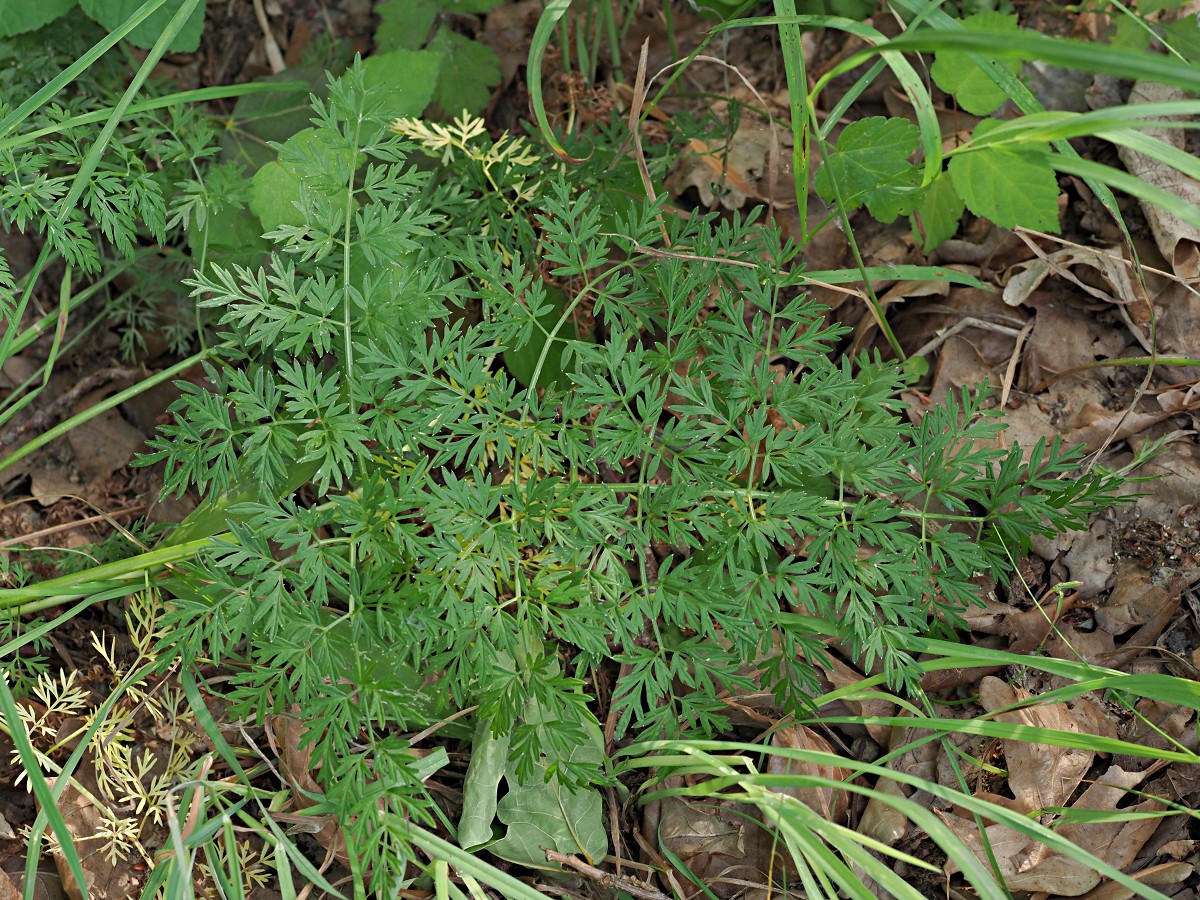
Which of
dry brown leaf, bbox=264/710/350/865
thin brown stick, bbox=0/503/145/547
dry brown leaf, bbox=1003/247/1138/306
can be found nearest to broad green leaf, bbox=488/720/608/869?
dry brown leaf, bbox=264/710/350/865

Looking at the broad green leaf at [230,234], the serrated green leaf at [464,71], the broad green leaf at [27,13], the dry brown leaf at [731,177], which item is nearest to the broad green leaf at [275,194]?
the broad green leaf at [230,234]

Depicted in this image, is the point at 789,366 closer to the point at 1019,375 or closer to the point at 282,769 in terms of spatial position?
the point at 1019,375

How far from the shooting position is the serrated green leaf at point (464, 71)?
2725 millimetres

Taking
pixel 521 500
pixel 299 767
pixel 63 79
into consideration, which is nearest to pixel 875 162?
pixel 521 500

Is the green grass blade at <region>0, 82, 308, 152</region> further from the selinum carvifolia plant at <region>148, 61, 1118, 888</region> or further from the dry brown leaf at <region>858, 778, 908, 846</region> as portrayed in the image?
the dry brown leaf at <region>858, 778, 908, 846</region>

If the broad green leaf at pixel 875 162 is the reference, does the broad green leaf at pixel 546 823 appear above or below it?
below

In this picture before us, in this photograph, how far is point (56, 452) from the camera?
103 inches

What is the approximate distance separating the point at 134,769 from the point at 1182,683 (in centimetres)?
222

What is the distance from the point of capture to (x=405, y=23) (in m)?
2.77

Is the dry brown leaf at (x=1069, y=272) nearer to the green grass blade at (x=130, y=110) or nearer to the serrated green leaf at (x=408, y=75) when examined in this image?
the serrated green leaf at (x=408, y=75)

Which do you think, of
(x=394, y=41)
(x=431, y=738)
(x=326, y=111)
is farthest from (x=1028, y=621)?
(x=394, y=41)

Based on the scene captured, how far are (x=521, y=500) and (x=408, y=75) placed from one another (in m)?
1.36

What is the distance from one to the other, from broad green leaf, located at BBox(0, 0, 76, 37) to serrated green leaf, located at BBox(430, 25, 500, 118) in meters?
1.01

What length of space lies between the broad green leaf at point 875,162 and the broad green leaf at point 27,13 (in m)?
2.13
